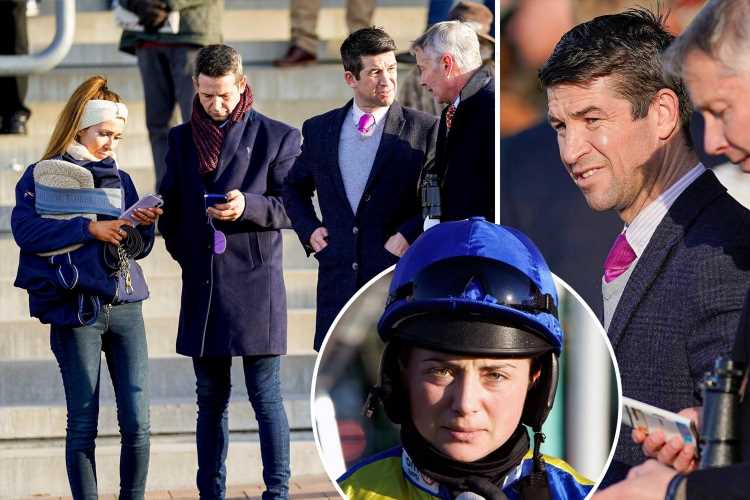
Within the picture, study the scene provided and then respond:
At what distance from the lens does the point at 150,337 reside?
7.25 metres

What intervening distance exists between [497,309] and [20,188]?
3.00 m

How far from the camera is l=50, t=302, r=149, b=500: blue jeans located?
525cm

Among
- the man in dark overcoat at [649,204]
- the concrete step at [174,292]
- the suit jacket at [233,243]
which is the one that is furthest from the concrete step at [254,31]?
the man in dark overcoat at [649,204]

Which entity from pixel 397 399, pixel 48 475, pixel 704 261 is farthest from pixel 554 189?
pixel 48 475

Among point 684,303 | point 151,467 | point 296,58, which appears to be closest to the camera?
point 684,303

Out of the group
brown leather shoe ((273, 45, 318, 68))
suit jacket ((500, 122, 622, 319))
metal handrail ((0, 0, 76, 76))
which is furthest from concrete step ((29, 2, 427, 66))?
suit jacket ((500, 122, 622, 319))

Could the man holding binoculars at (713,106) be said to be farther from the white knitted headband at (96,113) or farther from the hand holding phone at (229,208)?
the white knitted headband at (96,113)

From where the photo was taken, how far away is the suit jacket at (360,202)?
209 inches

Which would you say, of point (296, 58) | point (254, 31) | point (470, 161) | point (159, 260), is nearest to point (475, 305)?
point (470, 161)

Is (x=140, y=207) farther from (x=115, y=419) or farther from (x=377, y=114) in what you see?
(x=115, y=419)

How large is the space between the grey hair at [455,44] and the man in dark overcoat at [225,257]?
0.67 metres

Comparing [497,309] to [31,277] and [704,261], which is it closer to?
[704,261]

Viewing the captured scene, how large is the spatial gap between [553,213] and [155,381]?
2.86 m

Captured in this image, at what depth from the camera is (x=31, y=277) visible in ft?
17.3
